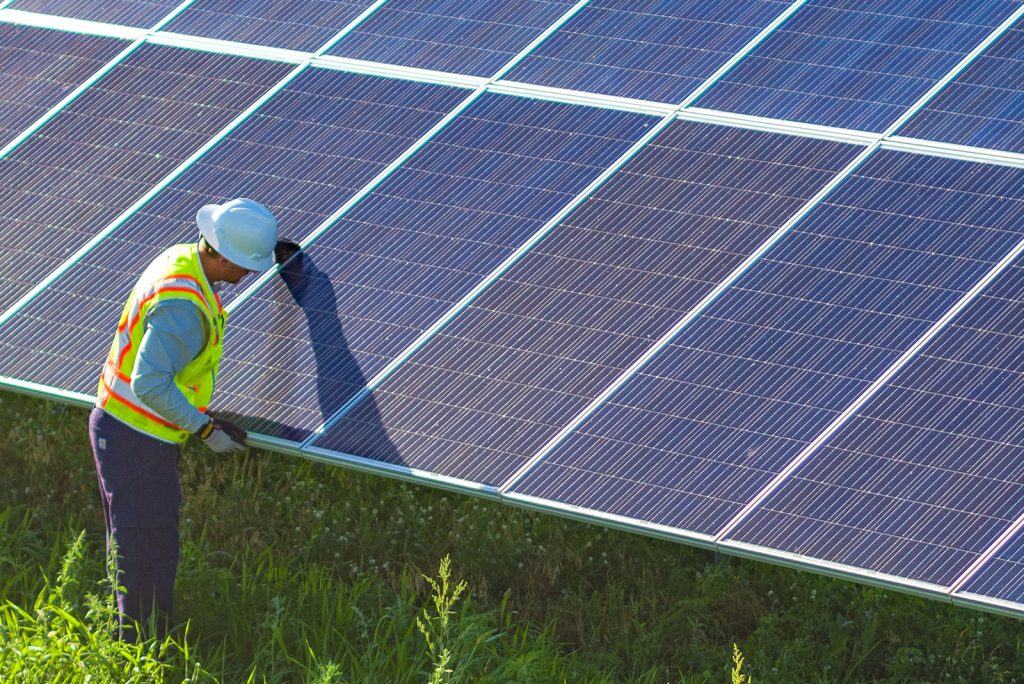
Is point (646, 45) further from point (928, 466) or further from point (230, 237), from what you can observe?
point (928, 466)

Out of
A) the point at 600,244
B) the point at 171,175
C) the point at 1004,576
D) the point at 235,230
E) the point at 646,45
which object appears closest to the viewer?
the point at 1004,576

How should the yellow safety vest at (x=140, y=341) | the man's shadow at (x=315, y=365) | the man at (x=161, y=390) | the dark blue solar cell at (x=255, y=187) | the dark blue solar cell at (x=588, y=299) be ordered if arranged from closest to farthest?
the man at (x=161, y=390)
the yellow safety vest at (x=140, y=341)
the dark blue solar cell at (x=588, y=299)
the man's shadow at (x=315, y=365)
the dark blue solar cell at (x=255, y=187)

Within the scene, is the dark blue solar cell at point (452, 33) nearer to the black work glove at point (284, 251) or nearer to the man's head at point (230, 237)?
the black work glove at point (284, 251)

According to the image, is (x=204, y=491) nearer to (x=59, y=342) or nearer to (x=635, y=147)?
(x=59, y=342)

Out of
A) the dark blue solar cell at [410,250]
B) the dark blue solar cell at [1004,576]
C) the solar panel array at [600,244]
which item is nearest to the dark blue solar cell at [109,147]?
the solar panel array at [600,244]

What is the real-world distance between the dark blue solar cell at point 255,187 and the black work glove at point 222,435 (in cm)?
47

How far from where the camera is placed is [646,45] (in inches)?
420

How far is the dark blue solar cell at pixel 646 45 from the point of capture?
33.9ft

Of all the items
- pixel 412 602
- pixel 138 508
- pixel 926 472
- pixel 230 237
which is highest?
pixel 230 237

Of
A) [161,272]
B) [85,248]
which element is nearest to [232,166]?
[85,248]

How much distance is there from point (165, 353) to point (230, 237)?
0.77m

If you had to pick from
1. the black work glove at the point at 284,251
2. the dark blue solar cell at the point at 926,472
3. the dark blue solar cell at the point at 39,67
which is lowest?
the dark blue solar cell at the point at 926,472

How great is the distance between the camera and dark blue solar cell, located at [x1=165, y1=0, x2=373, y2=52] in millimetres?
11242

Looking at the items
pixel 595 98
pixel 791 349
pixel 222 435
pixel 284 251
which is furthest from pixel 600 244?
pixel 222 435
